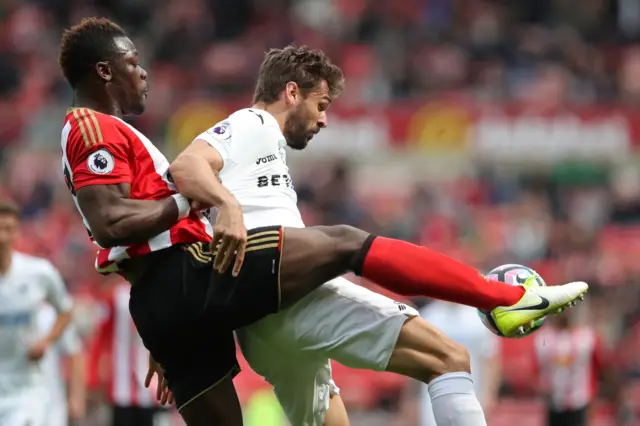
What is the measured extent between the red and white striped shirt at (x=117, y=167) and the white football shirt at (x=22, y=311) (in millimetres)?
3180

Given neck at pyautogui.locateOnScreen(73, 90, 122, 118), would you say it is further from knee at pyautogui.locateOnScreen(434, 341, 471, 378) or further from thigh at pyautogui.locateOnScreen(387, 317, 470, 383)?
knee at pyautogui.locateOnScreen(434, 341, 471, 378)

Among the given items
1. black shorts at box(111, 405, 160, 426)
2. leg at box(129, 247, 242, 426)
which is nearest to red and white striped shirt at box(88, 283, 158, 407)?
black shorts at box(111, 405, 160, 426)

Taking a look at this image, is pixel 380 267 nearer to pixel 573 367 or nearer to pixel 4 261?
pixel 4 261

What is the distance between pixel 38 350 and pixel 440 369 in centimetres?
405

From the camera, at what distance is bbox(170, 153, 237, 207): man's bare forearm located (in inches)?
189

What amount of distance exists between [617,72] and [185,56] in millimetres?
6595

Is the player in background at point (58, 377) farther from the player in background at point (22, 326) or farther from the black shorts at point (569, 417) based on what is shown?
the black shorts at point (569, 417)

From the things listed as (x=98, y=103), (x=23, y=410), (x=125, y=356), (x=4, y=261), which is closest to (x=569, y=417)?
(x=125, y=356)

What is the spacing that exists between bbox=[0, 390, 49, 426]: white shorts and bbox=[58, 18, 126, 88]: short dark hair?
3302 mm

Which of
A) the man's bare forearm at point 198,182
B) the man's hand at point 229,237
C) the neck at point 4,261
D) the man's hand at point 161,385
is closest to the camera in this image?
the man's hand at point 229,237

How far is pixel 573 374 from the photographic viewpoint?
10.2 metres

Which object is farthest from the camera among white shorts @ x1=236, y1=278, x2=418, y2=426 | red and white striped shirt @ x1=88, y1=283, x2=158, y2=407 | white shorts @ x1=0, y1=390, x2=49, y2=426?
red and white striped shirt @ x1=88, y1=283, x2=158, y2=407

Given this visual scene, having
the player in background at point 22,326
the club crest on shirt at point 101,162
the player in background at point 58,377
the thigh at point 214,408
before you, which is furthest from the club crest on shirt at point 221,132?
the player in background at point 58,377

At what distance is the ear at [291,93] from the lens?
529 cm
